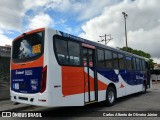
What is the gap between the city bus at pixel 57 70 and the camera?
777 centimetres

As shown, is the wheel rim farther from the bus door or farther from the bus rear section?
the bus rear section

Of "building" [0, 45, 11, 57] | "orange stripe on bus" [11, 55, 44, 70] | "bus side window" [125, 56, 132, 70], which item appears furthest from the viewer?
"bus side window" [125, 56, 132, 70]

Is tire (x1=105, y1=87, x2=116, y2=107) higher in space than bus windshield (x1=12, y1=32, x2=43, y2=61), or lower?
lower

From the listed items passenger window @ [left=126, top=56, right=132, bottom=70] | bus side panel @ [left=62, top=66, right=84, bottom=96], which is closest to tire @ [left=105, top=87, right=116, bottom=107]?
bus side panel @ [left=62, top=66, right=84, bottom=96]

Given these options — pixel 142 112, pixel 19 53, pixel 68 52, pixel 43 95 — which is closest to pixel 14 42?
pixel 19 53

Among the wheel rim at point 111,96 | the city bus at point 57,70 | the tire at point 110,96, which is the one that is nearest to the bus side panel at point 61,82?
the city bus at point 57,70

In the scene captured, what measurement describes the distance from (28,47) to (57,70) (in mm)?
1590

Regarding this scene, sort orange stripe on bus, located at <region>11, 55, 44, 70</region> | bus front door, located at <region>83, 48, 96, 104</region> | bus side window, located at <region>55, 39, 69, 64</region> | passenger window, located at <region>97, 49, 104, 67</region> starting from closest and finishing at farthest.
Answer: orange stripe on bus, located at <region>11, 55, 44, 70</region> < bus side window, located at <region>55, 39, 69, 64</region> < bus front door, located at <region>83, 48, 96, 104</region> < passenger window, located at <region>97, 49, 104, 67</region>

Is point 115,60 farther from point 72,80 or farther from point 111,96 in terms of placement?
point 72,80

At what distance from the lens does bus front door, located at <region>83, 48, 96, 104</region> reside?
9.54 m

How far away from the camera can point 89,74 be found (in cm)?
985

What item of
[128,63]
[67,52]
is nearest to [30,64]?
[67,52]

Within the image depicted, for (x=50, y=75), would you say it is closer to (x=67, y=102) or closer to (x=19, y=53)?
(x=67, y=102)

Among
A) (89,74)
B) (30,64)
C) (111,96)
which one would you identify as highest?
(30,64)
